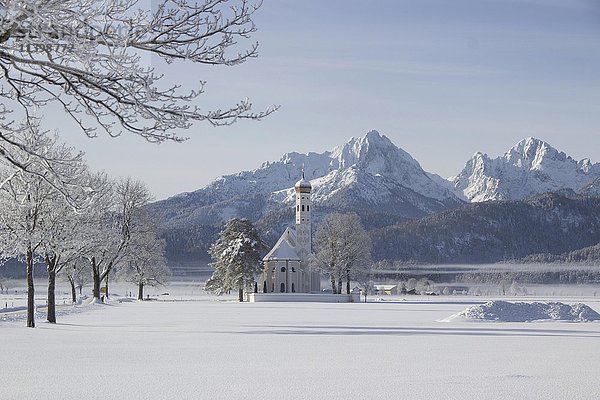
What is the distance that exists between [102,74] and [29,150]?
169cm

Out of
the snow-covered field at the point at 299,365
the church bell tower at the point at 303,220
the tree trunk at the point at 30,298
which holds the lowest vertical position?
the snow-covered field at the point at 299,365

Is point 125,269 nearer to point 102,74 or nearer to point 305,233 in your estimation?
point 305,233

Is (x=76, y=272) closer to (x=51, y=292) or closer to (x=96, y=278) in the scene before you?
(x=96, y=278)

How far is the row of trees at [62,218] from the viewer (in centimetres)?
1327

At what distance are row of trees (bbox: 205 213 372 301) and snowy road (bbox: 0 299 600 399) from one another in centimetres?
5349

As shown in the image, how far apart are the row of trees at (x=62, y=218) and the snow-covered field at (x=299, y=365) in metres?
3.10

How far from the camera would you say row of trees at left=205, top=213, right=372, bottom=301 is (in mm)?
81625

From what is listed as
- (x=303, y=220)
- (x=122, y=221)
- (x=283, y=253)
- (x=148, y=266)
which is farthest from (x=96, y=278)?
(x=303, y=220)

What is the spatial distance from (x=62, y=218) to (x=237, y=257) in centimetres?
4829

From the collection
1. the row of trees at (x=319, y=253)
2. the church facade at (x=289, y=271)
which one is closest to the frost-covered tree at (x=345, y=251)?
the row of trees at (x=319, y=253)

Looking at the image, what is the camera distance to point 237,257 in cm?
8150

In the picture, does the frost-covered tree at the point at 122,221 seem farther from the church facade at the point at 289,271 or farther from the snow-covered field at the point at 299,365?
the snow-covered field at the point at 299,365

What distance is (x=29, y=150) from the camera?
1178 cm

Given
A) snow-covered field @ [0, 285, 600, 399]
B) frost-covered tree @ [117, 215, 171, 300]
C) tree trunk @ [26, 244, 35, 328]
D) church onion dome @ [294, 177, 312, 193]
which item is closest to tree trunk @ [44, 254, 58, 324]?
tree trunk @ [26, 244, 35, 328]
